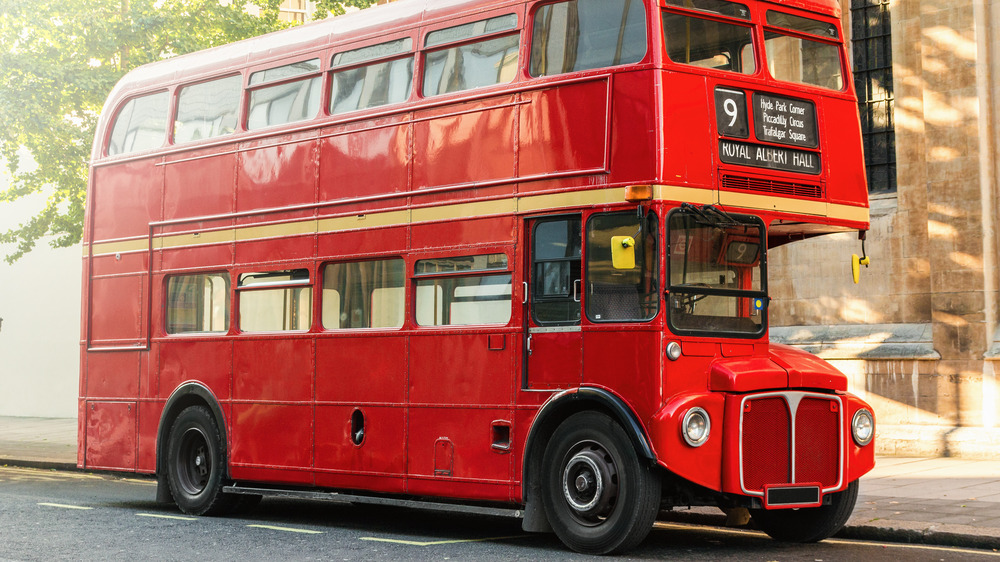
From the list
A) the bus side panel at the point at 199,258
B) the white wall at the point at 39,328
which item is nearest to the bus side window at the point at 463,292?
the bus side panel at the point at 199,258

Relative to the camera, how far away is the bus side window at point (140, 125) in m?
13.0

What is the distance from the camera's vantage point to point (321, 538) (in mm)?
10039

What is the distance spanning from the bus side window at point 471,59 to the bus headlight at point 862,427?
3.75m

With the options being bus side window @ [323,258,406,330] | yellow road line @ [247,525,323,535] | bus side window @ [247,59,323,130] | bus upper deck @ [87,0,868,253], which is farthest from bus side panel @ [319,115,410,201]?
yellow road line @ [247,525,323,535]

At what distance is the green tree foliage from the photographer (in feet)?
62.7

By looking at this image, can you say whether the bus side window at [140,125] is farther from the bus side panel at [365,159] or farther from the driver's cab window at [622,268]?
the driver's cab window at [622,268]

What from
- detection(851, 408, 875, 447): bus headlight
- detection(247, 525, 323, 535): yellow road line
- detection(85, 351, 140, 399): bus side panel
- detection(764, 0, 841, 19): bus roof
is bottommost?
detection(247, 525, 323, 535): yellow road line

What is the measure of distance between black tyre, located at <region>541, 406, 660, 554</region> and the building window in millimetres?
10091

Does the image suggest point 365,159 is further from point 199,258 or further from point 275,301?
point 199,258

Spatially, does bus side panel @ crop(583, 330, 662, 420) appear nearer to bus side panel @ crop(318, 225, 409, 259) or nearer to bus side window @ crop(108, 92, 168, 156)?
bus side panel @ crop(318, 225, 409, 259)

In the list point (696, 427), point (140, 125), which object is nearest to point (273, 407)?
point (140, 125)

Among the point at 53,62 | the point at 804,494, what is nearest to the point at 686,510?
the point at 804,494

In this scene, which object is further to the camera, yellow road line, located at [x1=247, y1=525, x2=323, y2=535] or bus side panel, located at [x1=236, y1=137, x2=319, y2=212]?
bus side panel, located at [x1=236, y1=137, x2=319, y2=212]

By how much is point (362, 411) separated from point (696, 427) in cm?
352
